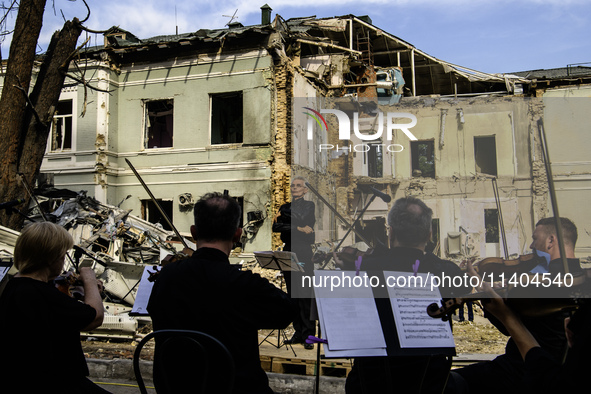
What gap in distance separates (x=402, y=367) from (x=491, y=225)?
13.0 m

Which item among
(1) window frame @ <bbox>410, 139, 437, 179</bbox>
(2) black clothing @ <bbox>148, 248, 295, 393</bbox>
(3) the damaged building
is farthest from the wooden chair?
(1) window frame @ <bbox>410, 139, 437, 179</bbox>

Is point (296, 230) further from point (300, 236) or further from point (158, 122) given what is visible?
point (158, 122)

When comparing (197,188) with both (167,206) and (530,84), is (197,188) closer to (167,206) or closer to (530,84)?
(167,206)

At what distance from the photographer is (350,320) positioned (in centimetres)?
253

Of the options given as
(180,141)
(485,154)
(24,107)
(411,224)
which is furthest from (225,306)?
(485,154)

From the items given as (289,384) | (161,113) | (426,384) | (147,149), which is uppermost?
(161,113)

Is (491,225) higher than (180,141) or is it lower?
lower

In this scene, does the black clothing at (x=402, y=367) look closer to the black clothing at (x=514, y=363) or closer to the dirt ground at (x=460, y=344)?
the black clothing at (x=514, y=363)

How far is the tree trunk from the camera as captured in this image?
28.1 feet

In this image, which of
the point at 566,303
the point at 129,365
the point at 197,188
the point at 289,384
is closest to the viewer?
the point at 566,303

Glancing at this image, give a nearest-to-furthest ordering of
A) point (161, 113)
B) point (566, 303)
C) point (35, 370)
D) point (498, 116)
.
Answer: point (566, 303)
point (35, 370)
point (161, 113)
point (498, 116)

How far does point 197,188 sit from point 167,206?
147 cm

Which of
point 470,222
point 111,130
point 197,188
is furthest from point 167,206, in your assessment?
point 470,222

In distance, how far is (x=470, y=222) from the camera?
1538cm
